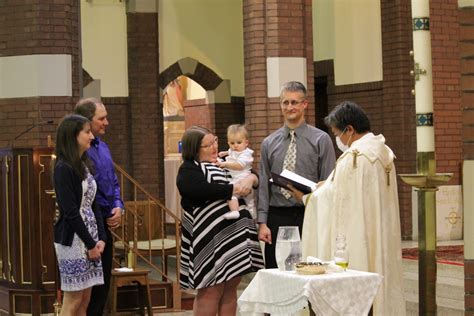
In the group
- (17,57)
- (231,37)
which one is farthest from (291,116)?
(231,37)

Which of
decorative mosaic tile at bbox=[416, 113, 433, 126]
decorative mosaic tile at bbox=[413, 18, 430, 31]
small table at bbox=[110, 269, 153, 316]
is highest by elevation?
decorative mosaic tile at bbox=[413, 18, 430, 31]

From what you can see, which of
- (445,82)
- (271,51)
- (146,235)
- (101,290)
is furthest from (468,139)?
(146,235)

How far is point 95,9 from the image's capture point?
18.8 metres

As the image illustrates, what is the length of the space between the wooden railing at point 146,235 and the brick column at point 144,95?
0.48 meters

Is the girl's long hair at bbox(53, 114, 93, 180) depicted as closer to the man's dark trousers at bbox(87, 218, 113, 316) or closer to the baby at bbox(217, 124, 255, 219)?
the man's dark trousers at bbox(87, 218, 113, 316)

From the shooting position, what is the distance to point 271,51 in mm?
13805

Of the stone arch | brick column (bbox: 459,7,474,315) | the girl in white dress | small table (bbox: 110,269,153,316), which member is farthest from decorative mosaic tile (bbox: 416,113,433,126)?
the stone arch

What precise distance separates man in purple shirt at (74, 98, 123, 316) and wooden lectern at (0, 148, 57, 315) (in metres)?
2.38

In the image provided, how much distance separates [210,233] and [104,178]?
109 centimetres

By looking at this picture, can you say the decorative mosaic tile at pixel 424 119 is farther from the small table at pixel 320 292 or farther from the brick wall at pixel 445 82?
the brick wall at pixel 445 82

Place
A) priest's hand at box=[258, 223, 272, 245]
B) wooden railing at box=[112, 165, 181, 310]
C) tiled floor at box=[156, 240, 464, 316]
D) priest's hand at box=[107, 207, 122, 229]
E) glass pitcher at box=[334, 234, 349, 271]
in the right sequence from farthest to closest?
1. wooden railing at box=[112, 165, 181, 310]
2. tiled floor at box=[156, 240, 464, 316]
3. priest's hand at box=[107, 207, 122, 229]
4. priest's hand at box=[258, 223, 272, 245]
5. glass pitcher at box=[334, 234, 349, 271]

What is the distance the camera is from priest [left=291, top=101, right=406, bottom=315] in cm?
688

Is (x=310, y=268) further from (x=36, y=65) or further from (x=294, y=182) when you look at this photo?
(x=36, y=65)

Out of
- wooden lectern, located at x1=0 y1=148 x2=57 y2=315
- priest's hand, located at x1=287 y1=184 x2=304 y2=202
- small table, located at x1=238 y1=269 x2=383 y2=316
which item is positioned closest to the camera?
small table, located at x1=238 y1=269 x2=383 y2=316
